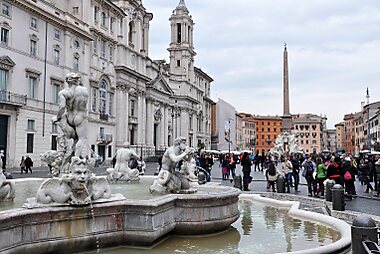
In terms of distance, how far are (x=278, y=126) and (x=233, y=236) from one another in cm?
11698

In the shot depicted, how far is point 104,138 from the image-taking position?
3859cm

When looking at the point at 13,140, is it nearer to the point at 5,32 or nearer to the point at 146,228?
the point at 5,32

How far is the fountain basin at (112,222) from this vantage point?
484cm

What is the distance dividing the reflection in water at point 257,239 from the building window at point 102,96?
1254 inches

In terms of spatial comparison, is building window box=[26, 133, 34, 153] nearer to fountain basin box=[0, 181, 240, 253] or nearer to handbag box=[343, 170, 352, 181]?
handbag box=[343, 170, 352, 181]

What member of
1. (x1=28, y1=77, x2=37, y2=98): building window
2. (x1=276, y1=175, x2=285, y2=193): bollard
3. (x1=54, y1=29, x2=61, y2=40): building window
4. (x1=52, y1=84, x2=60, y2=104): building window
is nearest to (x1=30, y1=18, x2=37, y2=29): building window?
(x1=54, y1=29, x2=61, y2=40): building window

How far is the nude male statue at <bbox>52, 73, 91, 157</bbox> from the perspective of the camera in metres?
7.04

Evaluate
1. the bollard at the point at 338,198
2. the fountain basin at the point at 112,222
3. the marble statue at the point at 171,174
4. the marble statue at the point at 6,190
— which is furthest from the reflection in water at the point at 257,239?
the bollard at the point at 338,198

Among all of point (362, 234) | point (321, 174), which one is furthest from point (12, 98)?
point (362, 234)

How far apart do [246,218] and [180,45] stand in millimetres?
59727

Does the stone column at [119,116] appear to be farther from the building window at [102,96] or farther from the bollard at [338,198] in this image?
the bollard at [338,198]

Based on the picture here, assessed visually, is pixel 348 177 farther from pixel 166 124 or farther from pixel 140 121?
pixel 166 124

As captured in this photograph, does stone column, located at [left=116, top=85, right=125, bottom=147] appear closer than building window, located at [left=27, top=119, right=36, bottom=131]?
No

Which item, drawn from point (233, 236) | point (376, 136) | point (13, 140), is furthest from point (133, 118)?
point (376, 136)
